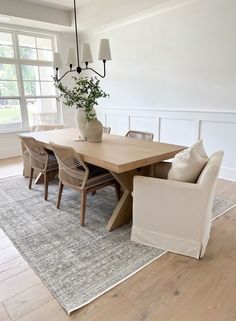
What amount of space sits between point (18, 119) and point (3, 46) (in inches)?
57.3

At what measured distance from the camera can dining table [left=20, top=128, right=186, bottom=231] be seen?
6.59ft

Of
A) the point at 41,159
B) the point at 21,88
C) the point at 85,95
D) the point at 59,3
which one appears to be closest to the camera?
the point at 85,95

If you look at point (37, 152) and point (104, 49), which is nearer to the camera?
point (104, 49)

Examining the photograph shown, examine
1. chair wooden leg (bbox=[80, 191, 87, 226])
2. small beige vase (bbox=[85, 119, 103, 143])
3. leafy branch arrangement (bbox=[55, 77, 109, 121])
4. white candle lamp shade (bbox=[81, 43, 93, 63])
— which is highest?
white candle lamp shade (bbox=[81, 43, 93, 63])

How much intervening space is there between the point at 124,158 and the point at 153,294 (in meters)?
1.04

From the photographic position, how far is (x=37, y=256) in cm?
198

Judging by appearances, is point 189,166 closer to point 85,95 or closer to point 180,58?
point 85,95

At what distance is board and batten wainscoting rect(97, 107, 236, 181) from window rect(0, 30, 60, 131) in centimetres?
182

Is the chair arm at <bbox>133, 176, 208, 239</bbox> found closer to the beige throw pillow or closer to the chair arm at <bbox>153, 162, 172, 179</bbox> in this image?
the beige throw pillow

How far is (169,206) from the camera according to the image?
190cm

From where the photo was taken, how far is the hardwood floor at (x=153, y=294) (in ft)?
4.72

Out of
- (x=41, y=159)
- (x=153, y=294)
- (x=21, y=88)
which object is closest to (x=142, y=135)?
(x=41, y=159)

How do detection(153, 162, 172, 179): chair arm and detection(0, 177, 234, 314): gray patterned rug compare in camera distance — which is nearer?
detection(0, 177, 234, 314): gray patterned rug

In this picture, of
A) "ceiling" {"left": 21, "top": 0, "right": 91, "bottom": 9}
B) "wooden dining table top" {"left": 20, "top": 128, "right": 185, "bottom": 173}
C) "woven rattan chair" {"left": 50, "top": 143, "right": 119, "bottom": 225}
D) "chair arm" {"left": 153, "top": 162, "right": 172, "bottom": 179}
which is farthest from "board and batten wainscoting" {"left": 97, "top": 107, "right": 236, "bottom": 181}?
"ceiling" {"left": 21, "top": 0, "right": 91, "bottom": 9}
